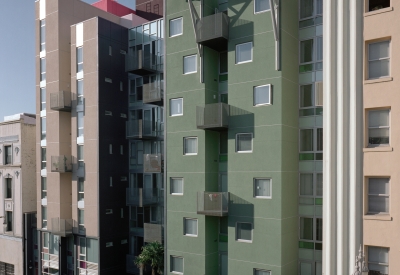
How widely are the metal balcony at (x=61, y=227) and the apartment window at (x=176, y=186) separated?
1062 centimetres

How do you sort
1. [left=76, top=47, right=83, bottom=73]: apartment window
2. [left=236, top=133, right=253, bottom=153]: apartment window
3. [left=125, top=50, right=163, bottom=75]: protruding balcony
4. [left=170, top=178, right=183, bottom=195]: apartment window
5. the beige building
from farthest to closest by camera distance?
the beige building, [left=76, top=47, right=83, bottom=73]: apartment window, [left=125, top=50, right=163, bottom=75]: protruding balcony, [left=170, top=178, right=183, bottom=195]: apartment window, [left=236, top=133, right=253, bottom=153]: apartment window

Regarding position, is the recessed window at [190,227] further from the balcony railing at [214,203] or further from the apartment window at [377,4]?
the apartment window at [377,4]

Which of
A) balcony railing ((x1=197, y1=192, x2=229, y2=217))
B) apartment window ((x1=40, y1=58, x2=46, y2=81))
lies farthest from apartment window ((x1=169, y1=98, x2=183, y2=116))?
apartment window ((x1=40, y1=58, x2=46, y2=81))

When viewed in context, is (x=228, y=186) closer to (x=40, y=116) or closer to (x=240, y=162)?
(x=240, y=162)

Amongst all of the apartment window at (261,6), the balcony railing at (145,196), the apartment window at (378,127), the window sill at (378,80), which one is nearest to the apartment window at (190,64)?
the apartment window at (261,6)

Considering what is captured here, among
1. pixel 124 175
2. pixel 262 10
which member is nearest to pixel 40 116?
pixel 124 175

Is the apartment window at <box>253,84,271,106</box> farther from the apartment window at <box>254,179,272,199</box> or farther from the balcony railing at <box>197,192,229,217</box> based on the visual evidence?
the balcony railing at <box>197,192,229,217</box>

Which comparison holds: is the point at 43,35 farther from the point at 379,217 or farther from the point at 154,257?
the point at 379,217

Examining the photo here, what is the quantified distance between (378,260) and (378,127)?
5111mm

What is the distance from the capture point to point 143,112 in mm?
29078

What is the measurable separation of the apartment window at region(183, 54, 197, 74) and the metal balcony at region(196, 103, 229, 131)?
2.63 m

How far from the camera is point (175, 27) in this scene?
75.3 feet

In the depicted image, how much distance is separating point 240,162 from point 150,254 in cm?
889

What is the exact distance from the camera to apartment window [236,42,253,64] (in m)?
20.2
